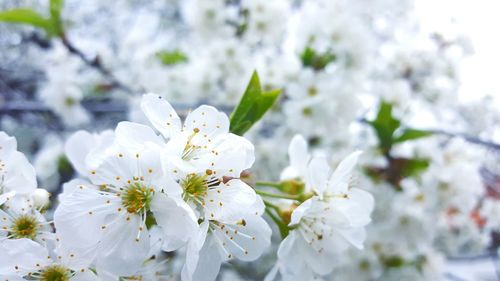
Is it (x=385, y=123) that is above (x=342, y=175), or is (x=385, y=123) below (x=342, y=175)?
below

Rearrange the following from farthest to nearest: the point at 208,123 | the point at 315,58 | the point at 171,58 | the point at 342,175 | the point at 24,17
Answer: the point at 171,58 → the point at 315,58 → the point at 24,17 → the point at 342,175 → the point at 208,123

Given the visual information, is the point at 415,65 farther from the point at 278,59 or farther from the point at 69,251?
the point at 69,251

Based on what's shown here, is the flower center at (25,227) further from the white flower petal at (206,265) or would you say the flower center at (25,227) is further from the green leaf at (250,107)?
the green leaf at (250,107)

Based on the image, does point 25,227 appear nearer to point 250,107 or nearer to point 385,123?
point 250,107

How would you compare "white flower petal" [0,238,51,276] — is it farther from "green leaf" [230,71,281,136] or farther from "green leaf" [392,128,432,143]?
"green leaf" [392,128,432,143]

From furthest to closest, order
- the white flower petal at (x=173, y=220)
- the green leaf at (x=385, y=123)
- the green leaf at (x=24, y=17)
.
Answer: the green leaf at (x=385, y=123)
the green leaf at (x=24, y=17)
the white flower petal at (x=173, y=220)

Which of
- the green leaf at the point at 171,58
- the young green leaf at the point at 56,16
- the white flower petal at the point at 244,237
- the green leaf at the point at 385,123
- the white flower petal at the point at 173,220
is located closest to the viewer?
the white flower petal at the point at 173,220

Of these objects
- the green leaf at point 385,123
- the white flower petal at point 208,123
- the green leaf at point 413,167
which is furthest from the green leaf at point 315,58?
the white flower petal at point 208,123

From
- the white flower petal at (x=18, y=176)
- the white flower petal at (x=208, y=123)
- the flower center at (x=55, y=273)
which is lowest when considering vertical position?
the flower center at (x=55, y=273)

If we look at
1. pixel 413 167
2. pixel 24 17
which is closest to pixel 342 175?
pixel 413 167
